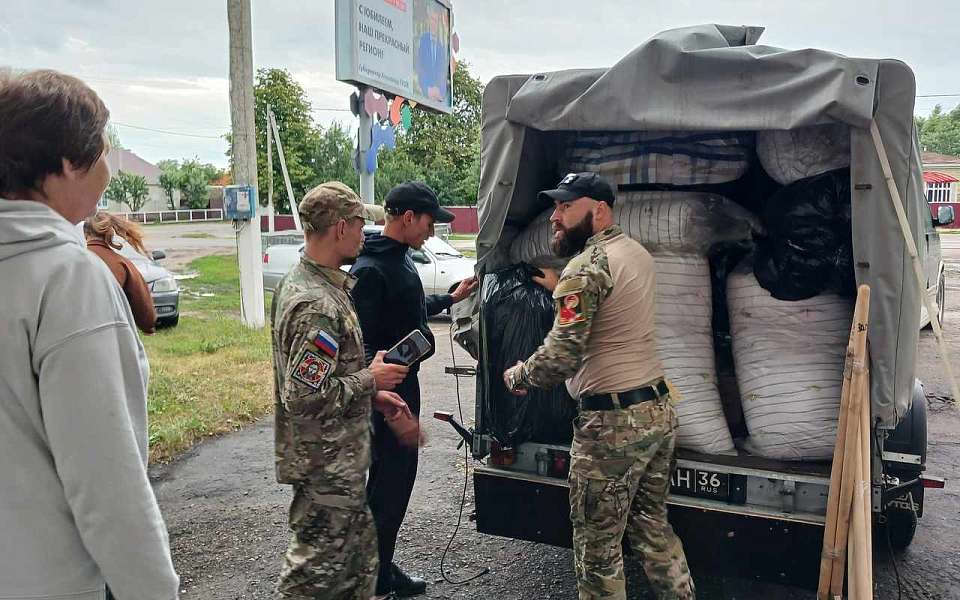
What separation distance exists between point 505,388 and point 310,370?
1.13 meters

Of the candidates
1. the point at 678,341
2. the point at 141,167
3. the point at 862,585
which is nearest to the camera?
the point at 862,585

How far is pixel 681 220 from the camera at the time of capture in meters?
3.27

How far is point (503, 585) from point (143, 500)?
8.39ft

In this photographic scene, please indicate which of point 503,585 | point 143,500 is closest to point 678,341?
point 503,585

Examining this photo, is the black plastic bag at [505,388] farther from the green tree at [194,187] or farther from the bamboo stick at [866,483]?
the green tree at [194,187]

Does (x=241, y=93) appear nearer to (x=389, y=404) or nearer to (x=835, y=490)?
(x=389, y=404)

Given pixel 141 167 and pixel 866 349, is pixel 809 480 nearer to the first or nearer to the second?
pixel 866 349

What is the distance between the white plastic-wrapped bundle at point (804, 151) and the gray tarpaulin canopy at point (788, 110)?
268 millimetres

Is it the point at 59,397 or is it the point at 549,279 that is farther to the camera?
the point at 549,279

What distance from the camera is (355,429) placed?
2.67 metres

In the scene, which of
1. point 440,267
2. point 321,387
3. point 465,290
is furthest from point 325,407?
point 440,267

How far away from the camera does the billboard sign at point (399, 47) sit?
9578 mm

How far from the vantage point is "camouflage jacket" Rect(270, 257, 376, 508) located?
2.49 meters

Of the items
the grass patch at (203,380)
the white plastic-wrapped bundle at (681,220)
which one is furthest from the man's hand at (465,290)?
the grass patch at (203,380)
